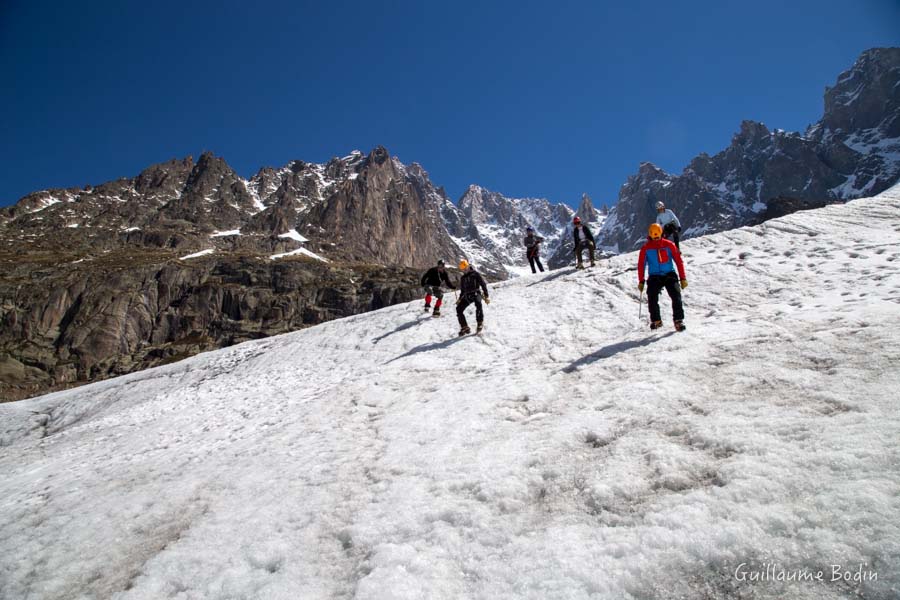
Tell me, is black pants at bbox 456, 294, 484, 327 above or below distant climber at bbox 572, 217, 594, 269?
below

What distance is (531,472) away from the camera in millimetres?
5340

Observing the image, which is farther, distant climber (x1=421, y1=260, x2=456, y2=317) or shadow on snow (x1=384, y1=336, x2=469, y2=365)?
distant climber (x1=421, y1=260, x2=456, y2=317)

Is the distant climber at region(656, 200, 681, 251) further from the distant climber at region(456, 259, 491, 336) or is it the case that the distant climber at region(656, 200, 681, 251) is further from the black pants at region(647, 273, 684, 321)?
the distant climber at region(456, 259, 491, 336)

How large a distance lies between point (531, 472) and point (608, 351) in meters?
5.24

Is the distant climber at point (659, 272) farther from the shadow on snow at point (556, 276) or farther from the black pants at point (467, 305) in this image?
the shadow on snow at point (556, 276)

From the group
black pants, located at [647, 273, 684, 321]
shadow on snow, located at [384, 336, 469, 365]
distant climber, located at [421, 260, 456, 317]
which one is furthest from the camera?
distant climber, located at [421, 260, 456, 317]

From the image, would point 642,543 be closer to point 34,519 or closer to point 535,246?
point 34,519

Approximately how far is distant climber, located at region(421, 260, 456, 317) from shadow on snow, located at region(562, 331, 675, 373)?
8.81 m

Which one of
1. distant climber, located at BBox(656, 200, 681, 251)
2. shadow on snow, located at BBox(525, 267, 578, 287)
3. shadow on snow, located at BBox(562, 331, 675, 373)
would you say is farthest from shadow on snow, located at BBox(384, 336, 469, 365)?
distant climber, located at BBox(656, 200, 681, 251)

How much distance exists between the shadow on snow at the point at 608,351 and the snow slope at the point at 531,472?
0.08 metres

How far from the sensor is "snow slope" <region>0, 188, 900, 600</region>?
11.7ft

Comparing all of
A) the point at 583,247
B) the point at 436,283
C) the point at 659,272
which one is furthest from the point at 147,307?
the point at 659,272

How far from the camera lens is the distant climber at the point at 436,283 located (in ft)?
59.2

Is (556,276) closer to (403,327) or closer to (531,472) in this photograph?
(403,327)
